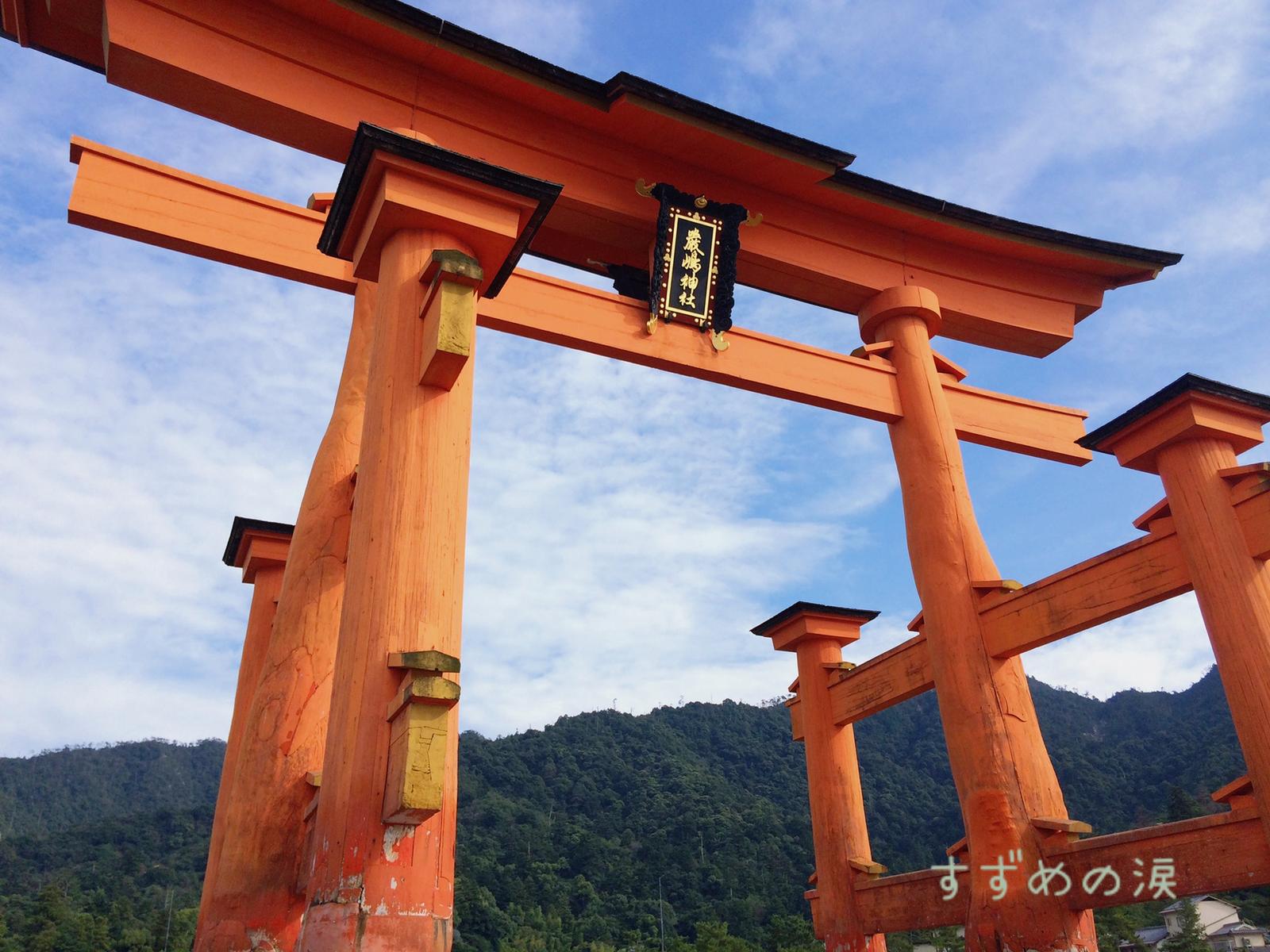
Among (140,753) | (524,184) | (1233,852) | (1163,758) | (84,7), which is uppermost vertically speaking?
(140,753)

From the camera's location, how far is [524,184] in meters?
4.99

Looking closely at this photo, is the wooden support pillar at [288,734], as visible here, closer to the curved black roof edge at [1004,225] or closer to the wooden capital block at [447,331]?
the wooden capital block at [447,331]

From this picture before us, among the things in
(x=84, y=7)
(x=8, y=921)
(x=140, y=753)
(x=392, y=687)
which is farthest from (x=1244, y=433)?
(x=140, y=753)

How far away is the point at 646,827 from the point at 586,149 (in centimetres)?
5642

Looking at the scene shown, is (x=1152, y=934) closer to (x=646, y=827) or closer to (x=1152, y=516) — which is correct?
(x=646, y=827)

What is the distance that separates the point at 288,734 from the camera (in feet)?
18.3

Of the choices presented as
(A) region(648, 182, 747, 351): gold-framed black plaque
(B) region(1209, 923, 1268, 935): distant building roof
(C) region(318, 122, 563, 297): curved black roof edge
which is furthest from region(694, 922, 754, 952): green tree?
(C) region(318, 122, 563, 297): curved black roof edge

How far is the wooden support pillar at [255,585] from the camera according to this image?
692 centimetres

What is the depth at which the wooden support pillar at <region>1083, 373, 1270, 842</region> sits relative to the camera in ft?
16.8

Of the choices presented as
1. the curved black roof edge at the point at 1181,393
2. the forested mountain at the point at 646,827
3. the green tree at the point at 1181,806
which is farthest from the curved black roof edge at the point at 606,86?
the green tree at the point at 1181,806

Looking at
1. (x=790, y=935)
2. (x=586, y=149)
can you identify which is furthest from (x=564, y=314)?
(x=790, y=935)

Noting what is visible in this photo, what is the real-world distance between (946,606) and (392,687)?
438cm

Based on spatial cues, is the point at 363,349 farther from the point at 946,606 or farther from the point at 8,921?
the point at 8,921

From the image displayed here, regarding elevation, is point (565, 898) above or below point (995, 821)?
above
